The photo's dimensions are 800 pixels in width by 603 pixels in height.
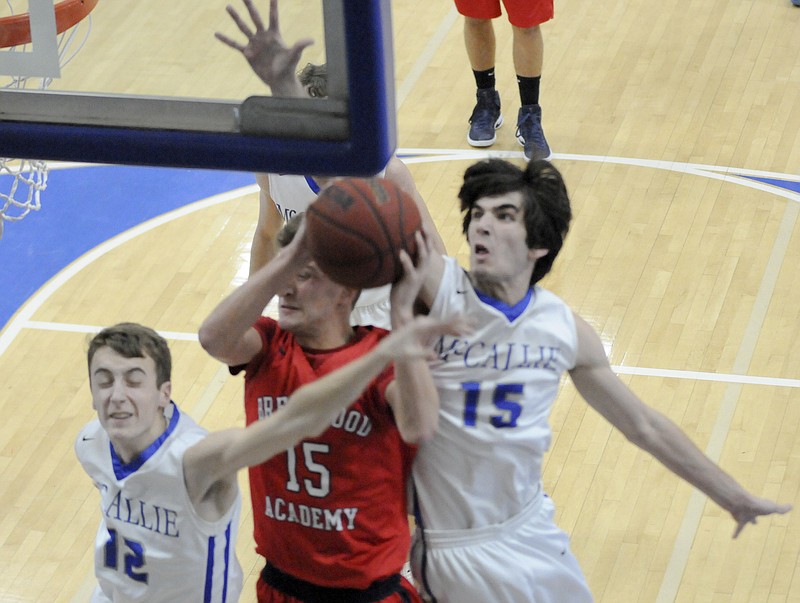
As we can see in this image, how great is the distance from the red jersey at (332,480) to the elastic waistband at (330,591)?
0.09 ft

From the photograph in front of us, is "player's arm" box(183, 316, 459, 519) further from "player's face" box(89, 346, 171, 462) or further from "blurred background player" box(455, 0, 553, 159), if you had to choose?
"blurred background player" box(455, 0, 553, 159)

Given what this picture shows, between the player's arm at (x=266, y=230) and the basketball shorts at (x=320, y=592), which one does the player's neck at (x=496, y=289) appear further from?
the player's arm at (x=266, y=230)

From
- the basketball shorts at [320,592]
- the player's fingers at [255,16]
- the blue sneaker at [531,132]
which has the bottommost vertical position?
the blue sneaker at [531,132]

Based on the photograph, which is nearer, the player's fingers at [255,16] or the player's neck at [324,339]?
the player's fingers at [255,16]

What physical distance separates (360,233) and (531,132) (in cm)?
461

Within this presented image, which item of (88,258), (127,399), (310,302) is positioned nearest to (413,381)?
(310,302)

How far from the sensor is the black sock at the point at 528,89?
24.1 ft

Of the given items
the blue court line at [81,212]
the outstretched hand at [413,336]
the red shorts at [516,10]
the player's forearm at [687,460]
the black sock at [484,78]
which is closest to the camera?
the outstretched hand at [413,336]

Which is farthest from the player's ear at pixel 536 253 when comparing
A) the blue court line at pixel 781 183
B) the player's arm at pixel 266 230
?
the blue court line at pixel 781 183

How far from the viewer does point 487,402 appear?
10.7 feet

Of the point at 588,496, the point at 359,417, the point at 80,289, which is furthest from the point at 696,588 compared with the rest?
the point at 80,289

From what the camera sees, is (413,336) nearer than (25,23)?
Yes

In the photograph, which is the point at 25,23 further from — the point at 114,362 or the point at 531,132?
the point at 531,132

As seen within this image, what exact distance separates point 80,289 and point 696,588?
10.7 feet
